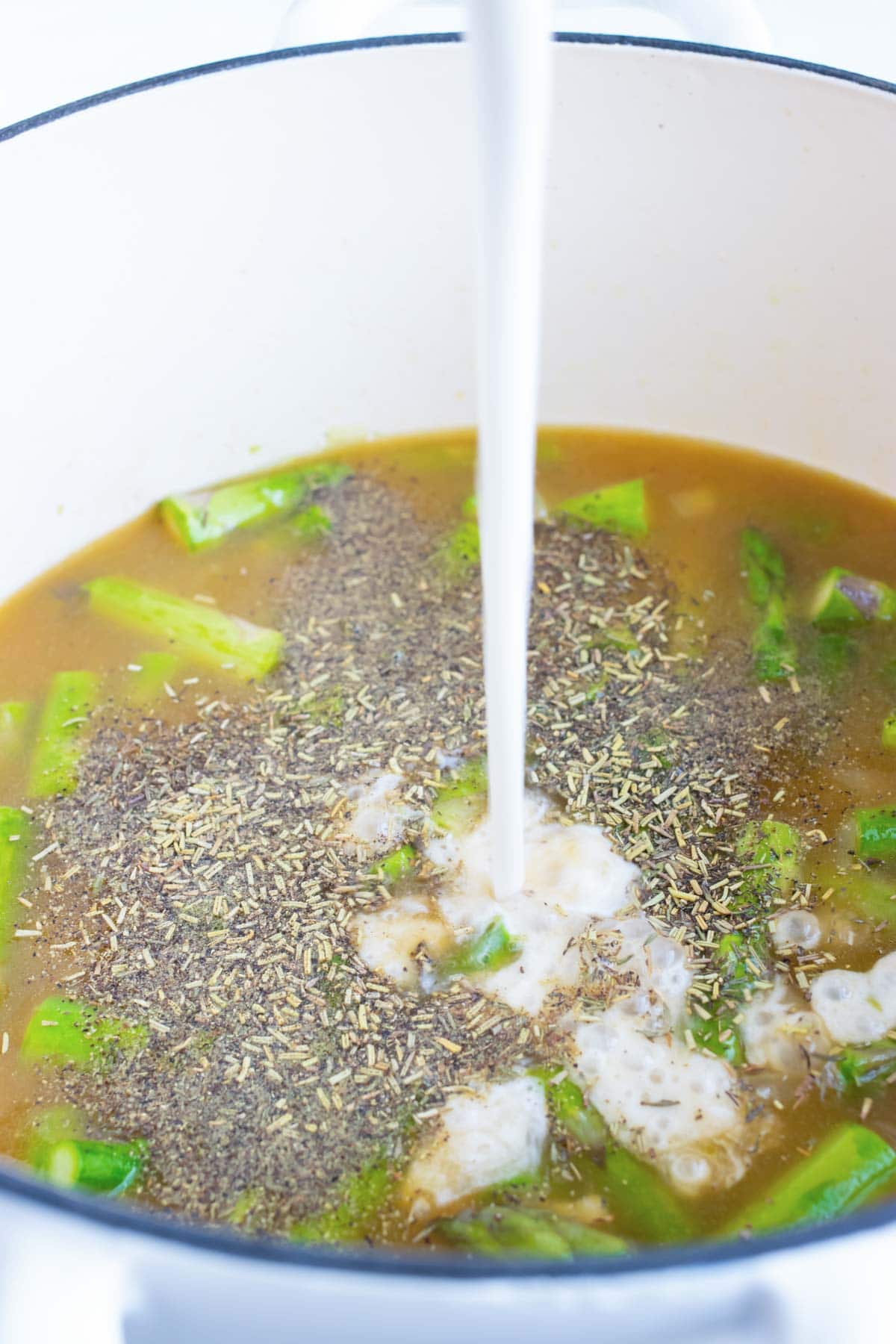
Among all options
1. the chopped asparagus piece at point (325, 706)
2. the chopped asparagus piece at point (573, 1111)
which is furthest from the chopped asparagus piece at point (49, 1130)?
the chopped asparagus piece at point (325, 706)

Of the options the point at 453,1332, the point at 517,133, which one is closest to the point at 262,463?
the point at 517,133

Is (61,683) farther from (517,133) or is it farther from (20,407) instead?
(517,133)

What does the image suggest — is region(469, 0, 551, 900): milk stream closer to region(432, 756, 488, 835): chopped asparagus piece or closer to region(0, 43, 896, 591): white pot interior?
region(432, 756, 488, 835): chopped asparagus piece

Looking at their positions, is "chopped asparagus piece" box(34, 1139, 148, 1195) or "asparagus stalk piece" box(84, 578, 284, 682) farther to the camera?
"asparagus stalk piece" box(84, 578, 284, 682)

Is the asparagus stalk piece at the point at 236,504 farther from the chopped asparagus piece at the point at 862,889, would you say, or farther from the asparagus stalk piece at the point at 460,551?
the chopped asparagus piece at the point at 862,889

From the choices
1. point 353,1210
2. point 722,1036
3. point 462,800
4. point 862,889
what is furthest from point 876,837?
point 353,1210

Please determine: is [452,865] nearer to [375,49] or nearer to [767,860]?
[767,860]

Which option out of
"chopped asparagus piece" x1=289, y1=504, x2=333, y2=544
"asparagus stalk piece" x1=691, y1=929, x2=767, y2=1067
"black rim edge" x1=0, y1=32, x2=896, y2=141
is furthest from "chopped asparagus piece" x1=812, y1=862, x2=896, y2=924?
"black rim edge" x1=0, y1=32, x2=896, y2=141

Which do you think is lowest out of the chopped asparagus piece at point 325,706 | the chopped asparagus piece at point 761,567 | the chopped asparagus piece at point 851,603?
the chopped asparagus piece at point 325,706

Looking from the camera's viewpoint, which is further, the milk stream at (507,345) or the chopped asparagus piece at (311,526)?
the chopped asparagus piece at (311,526)
